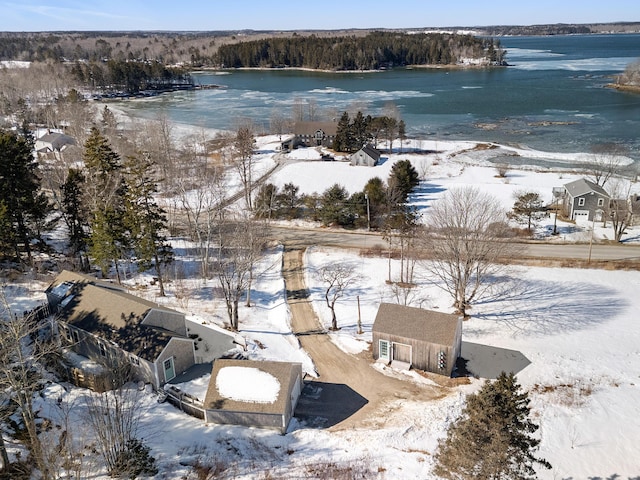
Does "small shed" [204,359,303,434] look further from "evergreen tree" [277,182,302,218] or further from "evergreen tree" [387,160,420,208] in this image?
"evergreen tree" [277,182,302,218]

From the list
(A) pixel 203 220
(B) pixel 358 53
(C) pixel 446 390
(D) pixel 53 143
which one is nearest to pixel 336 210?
(A) pixel 203 220

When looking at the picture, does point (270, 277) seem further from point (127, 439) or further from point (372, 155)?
point (372, 155)

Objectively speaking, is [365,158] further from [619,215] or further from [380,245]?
[619,215]

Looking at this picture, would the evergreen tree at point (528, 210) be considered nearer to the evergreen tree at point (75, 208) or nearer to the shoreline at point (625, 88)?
the evergreen tree at point (75, 208)

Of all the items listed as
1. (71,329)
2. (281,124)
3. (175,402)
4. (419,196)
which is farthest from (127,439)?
(281,124)

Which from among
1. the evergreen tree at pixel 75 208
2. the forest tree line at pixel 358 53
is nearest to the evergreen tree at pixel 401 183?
the evergreen tree at pixel 75 208
